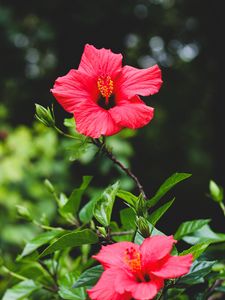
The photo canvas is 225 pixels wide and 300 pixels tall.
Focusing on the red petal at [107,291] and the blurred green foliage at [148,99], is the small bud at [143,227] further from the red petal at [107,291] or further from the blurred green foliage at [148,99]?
the blurred green foliage at [148,99]

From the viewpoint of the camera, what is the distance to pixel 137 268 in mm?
711

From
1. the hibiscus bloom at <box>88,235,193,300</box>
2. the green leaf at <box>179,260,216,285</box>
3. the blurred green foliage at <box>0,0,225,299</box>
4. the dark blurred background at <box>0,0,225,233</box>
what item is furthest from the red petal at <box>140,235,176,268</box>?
the dark blurred background at <box>0,0,225,233</box>

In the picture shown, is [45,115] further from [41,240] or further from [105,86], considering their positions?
[41,240]

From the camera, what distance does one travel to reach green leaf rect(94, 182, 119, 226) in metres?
0.85

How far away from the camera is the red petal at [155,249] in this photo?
0.70 meters

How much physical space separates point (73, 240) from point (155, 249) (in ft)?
0.54

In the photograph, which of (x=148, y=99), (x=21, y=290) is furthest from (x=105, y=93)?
(x=148, y=99)

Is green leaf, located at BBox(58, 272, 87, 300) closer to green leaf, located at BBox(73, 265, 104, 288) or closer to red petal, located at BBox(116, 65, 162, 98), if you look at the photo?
green leaf, located at BBox(73, 265, 104, 288)

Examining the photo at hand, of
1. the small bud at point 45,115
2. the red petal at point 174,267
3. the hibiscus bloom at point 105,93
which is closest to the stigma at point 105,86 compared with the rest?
the hibiscus bloom at point 105,93

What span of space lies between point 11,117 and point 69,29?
843 mm

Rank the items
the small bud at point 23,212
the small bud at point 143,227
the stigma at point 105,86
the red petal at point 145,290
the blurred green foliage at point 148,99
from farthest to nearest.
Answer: the blurred green foliage at point 148,99
the small bud at point 23,212
the stigma at point 105,86
the small bud at point 143,227
the red petal at point 145,290

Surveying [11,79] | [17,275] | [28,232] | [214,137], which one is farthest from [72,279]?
[214,137]

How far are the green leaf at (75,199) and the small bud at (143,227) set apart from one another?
10.6 inches

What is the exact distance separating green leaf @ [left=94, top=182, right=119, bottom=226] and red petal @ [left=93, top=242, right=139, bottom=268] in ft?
0.38
